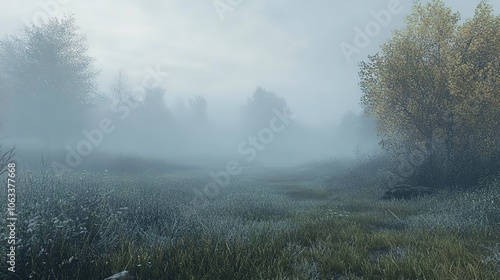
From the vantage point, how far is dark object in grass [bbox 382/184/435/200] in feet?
37.4

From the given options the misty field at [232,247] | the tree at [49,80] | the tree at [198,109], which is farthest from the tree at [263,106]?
the misty field at [232,247]

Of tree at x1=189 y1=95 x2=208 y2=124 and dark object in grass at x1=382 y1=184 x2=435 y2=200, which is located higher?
tree at x1=189 y1=95 x2=208 y2=124

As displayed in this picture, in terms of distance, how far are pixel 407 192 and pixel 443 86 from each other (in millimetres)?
4889

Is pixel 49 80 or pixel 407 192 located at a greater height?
pixel 49 80

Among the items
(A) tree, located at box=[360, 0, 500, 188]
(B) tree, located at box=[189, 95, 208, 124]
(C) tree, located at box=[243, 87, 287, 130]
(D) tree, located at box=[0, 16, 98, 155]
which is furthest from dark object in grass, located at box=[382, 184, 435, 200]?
(B) tree, located at box=[189, 95, 208, 124]

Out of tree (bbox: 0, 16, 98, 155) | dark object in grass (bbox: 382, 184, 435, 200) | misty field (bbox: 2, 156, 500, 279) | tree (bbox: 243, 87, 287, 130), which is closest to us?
misty field (bbox: 2, 156, 500, 279)

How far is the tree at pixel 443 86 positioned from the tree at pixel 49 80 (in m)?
25.3

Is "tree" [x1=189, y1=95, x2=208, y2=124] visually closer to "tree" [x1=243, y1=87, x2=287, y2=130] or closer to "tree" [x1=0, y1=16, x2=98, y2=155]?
"tree" [x1=243, y1=87, x2=287, y2=130]

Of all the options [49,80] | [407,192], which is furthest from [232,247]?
[49,80]

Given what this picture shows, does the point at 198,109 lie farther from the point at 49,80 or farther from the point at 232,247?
the point at 232,247

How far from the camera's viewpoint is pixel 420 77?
12.5 meters

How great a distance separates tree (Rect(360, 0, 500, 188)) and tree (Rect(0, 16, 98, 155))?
2533 cm

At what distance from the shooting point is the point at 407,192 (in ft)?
38.0

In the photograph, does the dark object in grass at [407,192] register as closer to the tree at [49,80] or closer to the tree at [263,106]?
the tree at [49,80]
